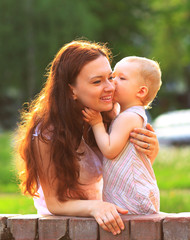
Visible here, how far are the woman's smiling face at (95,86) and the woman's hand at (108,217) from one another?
647mm

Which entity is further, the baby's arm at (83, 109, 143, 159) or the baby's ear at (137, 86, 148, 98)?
the baby's ear at (137, 86, 148, 98)

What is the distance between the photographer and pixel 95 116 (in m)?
3.25

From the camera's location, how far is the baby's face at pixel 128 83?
3340mm

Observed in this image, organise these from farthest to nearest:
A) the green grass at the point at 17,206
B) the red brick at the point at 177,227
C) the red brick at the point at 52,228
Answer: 1. the green grass at the point at 17,206
2. the red brick at the point at 52,228
3. the red brick at the point at 177,227

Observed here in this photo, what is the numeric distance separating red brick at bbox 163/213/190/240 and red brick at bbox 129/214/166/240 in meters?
0.03

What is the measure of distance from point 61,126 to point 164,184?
18.3ft

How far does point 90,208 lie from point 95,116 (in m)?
0.59

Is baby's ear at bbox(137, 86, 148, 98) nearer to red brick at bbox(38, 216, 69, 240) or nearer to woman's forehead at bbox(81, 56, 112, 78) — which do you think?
woman's forehead at bbox(81, 56, 112, 78)

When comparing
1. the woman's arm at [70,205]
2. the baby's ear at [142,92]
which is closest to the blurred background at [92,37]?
the baby's ear at [142,92]

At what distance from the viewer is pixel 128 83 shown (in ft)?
11.0

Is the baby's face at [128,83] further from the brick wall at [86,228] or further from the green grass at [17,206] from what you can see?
the green grass at [17,206]

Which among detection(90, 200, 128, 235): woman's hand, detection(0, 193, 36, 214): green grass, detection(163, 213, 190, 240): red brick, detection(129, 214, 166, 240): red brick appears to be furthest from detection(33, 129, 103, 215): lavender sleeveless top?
detection(0, 193, 36, 214): green grass

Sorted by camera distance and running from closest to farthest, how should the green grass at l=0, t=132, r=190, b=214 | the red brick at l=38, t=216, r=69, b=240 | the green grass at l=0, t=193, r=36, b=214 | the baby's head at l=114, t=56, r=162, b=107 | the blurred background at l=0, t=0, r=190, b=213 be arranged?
the red brick at l=38, t=216, r=69, b=240 → the baby's head at l=114, t=56, r=162, b=107 → the green grass at l=0, t=132, r=190, b=214 → the green grass at l=0, t=193, r=36, b=214 → the blurred background at l=0, t=0, r=190, b=213

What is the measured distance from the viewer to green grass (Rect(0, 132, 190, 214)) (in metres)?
6.02
